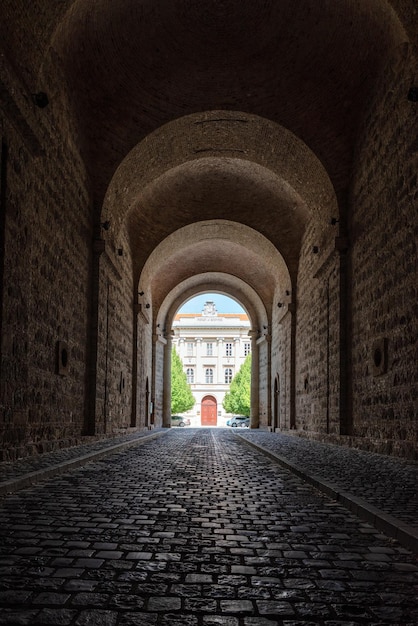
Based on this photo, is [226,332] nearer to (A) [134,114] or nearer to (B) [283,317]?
(B) [283,317]

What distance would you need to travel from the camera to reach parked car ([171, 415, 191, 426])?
6195 centimetres

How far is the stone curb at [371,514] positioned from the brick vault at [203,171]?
11.4ft

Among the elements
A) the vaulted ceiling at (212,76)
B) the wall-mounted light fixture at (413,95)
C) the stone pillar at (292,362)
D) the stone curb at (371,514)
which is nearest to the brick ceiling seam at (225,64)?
the vaulted ceiling at (212,76)

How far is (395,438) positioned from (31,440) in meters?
6.11

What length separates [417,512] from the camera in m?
4.78

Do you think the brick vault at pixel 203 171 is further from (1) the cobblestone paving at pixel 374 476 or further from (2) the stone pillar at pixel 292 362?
(1) the cobblestone paving at pixel 374 476

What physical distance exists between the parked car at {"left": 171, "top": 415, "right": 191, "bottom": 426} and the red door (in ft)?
8.24

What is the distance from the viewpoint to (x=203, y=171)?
20609 millimetres

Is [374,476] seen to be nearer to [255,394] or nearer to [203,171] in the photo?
[203,171]

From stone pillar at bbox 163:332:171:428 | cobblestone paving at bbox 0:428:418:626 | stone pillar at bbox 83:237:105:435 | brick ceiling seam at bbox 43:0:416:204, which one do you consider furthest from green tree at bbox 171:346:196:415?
cobblestone paving at bbox 0:428:418:626

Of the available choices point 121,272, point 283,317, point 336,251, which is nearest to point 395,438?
point 336,251

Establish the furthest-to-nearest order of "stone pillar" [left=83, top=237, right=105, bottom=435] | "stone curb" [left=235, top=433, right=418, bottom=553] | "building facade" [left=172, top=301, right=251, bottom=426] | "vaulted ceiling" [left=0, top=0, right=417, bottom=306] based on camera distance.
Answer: "building facade" [left=172, top=301, right=251, bottom=426] < "stone pillar" [left=83, top=237, right=105, bottom=435] < "vaulted ceiling" [left=0, top=0, right=417, bottom=306] < "stone curb" [left=235, top=433, right=418, bottom=553]

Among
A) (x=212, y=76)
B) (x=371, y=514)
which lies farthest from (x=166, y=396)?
(x=371, y=514)

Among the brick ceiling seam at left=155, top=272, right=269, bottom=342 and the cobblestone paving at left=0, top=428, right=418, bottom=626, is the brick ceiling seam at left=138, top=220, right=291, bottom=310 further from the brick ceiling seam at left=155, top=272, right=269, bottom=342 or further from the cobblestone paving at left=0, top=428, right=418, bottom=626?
the cobblestone paving at left=0, top=428, right=418, bottom=626
